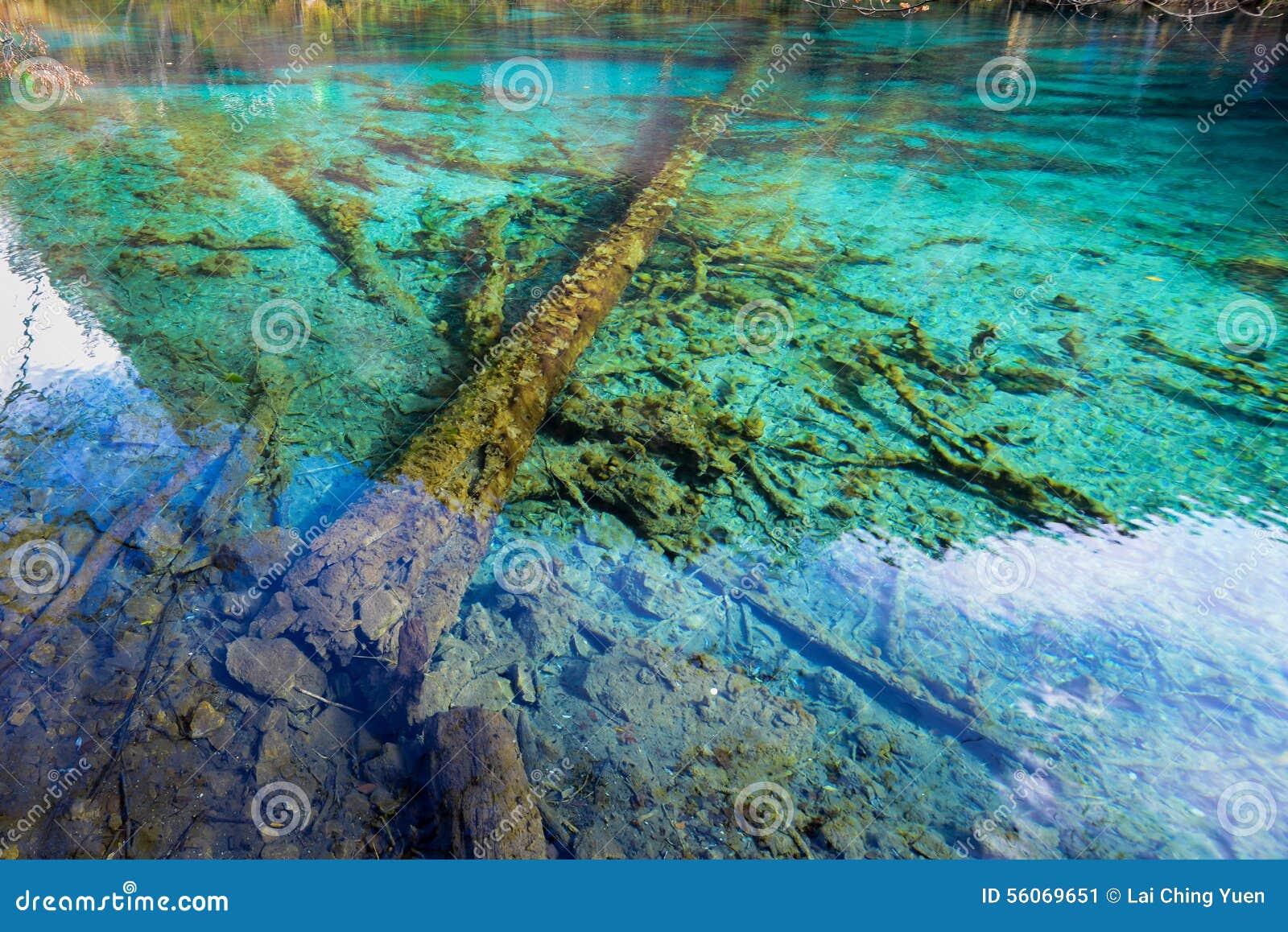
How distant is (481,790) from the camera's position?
277 centimetres

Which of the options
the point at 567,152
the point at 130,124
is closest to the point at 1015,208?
the point at 567,152

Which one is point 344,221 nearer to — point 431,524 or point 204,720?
point 431,524

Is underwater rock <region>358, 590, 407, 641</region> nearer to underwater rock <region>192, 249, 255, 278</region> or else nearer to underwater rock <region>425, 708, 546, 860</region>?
underwater rock <region>425, 708, 546, 860</region>

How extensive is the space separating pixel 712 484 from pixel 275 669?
268cm

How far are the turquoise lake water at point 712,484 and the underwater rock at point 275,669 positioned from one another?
0.20 feet

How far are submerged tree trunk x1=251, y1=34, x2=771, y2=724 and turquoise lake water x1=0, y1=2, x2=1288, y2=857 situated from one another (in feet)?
0.49

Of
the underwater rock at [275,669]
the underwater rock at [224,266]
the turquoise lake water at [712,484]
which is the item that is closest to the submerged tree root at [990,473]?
the turquoise lake water at [712,484]

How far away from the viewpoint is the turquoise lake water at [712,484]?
2986mm

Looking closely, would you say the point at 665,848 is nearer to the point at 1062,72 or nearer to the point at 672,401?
the point at 672,401

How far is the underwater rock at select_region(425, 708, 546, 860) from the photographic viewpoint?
8.75 ft

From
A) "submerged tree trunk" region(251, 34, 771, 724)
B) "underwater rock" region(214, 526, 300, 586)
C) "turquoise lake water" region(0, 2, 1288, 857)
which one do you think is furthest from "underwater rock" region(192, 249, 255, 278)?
"underwater rock" region(214, 526, 300, 586)

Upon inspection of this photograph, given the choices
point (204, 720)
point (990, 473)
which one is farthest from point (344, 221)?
point (990, 473)

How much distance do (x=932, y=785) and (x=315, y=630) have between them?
9.34ft

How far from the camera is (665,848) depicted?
2.81m
